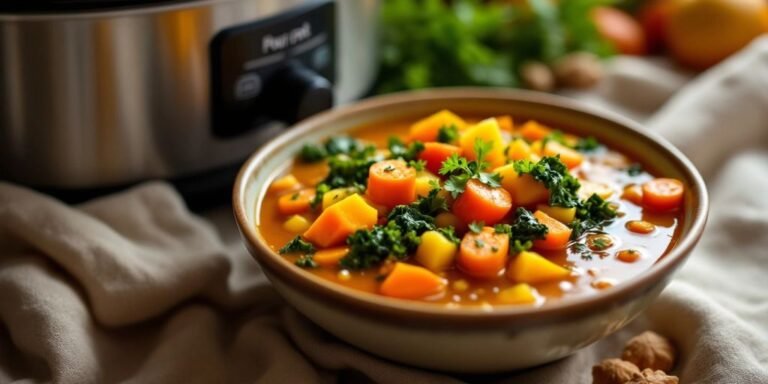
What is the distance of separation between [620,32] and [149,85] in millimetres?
1322

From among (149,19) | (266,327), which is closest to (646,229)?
(266,327)

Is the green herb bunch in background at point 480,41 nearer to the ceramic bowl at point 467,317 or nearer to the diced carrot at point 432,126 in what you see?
the diced carrot at point 432,126

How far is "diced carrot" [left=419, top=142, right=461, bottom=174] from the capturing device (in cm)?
137

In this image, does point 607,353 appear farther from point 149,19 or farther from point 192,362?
point 149,19

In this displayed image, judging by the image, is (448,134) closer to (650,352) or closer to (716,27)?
(650,352)

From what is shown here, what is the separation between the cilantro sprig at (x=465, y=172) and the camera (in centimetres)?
125

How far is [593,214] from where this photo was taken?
131 cm

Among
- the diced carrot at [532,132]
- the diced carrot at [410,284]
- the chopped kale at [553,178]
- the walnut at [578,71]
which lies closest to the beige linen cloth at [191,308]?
the diced carrot at [410,284]

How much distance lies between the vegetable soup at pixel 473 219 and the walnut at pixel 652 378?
15 cm

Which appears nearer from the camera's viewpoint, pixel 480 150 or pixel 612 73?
pixel 480 150

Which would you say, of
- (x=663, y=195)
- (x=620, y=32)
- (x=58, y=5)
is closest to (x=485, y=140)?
(x=663, y=195)

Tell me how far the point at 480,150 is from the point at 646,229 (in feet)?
0.86

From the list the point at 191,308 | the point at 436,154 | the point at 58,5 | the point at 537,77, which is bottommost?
the point at 191,308

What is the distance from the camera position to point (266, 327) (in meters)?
1.36
